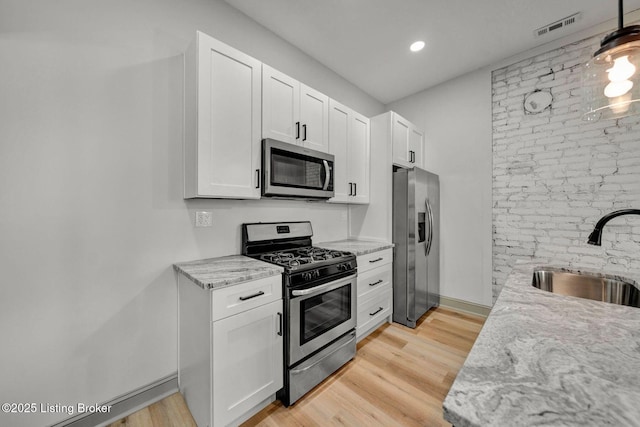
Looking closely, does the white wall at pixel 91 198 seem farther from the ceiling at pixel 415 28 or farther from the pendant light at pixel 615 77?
the pendant light at pixel 615 77

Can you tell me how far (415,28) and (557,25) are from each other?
4.30 feet

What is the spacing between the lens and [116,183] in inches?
63.2

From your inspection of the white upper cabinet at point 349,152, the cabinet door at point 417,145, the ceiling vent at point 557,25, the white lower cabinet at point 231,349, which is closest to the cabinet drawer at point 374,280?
the white upper cabinet at point 349,152

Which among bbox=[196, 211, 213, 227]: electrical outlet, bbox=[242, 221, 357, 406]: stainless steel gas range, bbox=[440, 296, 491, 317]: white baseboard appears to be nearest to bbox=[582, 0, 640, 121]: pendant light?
bbox=[242, 221, 357, 406]: stainless steel gas range

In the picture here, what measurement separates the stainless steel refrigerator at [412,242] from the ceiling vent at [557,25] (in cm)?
166

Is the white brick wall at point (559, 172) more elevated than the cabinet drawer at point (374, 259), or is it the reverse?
the white brick wall at point (559, 172)

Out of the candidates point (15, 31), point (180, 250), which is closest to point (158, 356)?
point (180, 250)

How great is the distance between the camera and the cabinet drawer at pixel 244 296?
1392 mm

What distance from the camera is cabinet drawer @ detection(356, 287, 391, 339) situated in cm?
243

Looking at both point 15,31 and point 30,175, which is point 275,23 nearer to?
point 15,31

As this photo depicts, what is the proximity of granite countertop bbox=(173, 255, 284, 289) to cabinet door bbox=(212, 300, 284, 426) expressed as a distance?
0.21 m

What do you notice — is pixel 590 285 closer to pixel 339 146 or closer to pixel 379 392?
pixel 379 392

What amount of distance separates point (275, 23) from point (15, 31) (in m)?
1.78

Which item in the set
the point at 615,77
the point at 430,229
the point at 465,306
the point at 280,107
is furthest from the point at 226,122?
the point at 465,306
